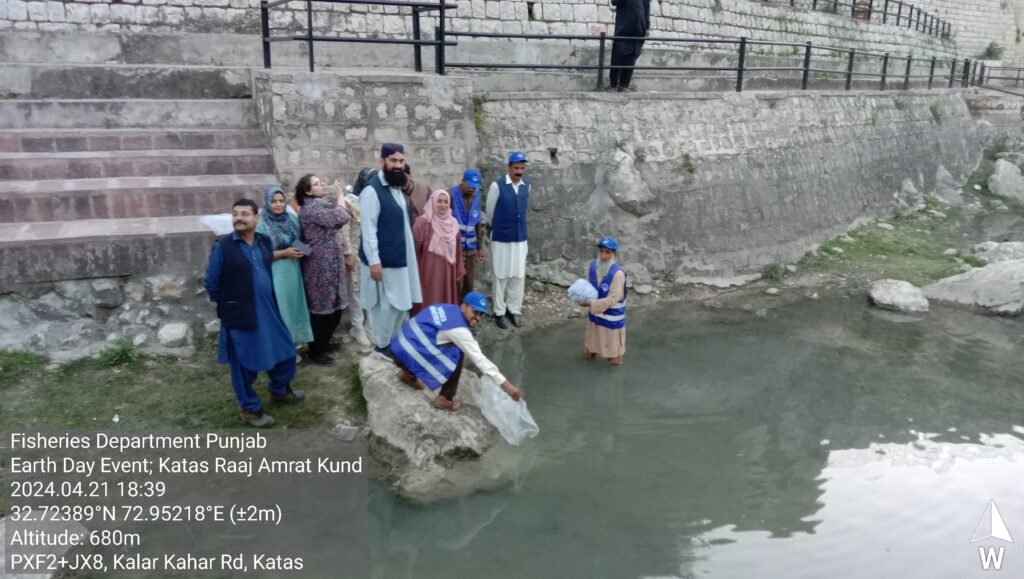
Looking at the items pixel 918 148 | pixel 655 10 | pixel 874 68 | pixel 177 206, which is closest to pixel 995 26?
pixel 874 68

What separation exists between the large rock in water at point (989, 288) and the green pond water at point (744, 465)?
2.97 ft

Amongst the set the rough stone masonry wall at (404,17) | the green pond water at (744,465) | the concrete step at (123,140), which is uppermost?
the rough stone masonry wall at (404,17)

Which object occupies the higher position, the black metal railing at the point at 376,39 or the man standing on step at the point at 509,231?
the black metal railing at the point at 376,39

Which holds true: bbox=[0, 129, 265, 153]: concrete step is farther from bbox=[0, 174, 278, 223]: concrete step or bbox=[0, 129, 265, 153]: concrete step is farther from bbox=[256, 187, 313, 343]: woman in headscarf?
bbox=[256, 187, 313, 343]: woman in headscarf

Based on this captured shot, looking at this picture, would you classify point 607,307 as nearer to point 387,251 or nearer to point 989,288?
point 387,251

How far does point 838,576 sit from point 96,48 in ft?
29.0

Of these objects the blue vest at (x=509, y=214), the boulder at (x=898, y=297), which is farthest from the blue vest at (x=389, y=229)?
the boulder at (x=898, y=297)

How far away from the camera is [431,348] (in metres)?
4.60

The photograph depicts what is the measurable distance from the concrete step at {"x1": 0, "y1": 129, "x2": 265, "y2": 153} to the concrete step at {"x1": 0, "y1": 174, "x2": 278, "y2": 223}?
55cm

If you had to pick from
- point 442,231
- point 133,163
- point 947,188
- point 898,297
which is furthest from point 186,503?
point 947,188

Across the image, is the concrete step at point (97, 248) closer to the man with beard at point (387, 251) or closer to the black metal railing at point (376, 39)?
the man with beard at point (387, 251)

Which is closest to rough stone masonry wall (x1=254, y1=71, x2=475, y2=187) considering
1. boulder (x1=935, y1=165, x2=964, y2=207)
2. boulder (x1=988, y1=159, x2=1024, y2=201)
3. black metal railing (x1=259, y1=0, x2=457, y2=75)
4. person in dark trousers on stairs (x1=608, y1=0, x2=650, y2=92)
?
black metal railing (x1=259, y1=0, x2=457, y2=75)

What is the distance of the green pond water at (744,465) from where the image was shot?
150 inches

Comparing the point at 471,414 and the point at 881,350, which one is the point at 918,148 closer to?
the point at 881,350
